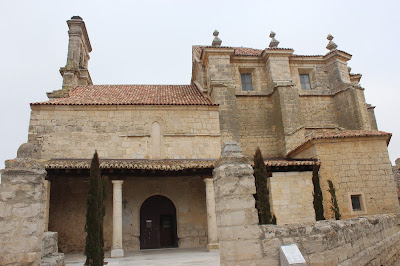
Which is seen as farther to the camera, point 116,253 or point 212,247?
point 212,247

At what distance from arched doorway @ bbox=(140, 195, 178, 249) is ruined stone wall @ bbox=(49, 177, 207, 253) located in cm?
53

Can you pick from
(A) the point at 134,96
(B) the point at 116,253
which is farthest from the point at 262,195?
(A) the point at 134,96

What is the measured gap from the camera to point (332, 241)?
4.86 m

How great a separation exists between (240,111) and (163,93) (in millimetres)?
4136

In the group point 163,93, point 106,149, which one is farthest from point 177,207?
point 163,93

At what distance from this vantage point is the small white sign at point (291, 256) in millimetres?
3928

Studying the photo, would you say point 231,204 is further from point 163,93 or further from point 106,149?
point 163,93

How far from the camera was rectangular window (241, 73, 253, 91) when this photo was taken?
1761cm

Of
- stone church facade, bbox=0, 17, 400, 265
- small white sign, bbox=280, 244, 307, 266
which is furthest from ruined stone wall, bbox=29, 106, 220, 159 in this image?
small white sign, bbox=280, 244, 307, 266

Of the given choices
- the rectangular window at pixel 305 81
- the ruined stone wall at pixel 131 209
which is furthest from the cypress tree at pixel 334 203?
the rectangular window at pixel 305 81

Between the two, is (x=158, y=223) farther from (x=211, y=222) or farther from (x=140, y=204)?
(x=211, y=222)

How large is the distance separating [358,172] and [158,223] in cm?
840

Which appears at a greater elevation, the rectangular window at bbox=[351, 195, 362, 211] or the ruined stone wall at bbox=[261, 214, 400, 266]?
the rectangular window at bbox=[351, 195, 362, 211]

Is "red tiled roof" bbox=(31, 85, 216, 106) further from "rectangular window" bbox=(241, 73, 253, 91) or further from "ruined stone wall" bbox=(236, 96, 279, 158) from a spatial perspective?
"rectangular window" bbox=(241, 73, 253, 91)
